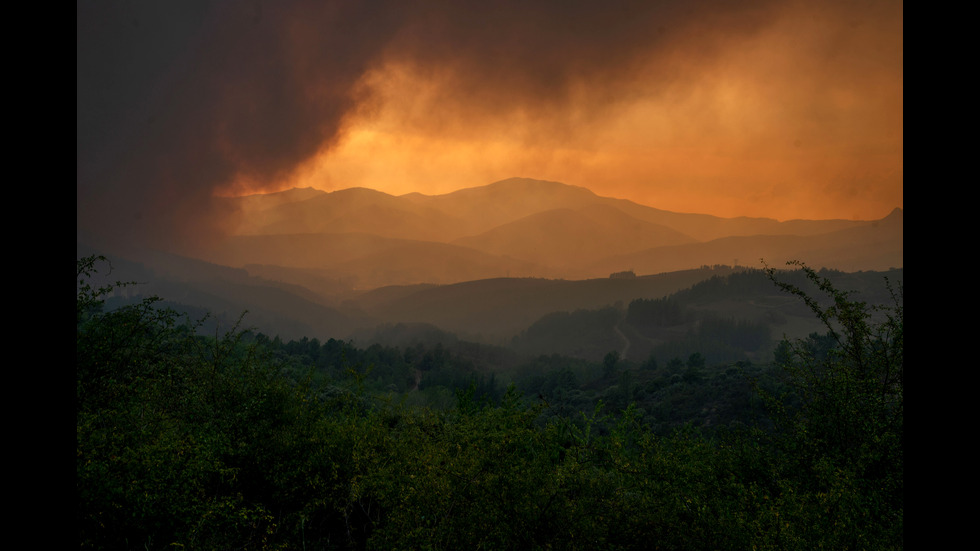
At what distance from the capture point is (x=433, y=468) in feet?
21.2

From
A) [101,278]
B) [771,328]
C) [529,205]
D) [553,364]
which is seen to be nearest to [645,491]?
[101,278]

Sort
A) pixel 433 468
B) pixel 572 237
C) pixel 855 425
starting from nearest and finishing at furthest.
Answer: pixel 433 468 < pixel 855 425 < pixel 572 237

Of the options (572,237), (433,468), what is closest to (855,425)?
(433,468)

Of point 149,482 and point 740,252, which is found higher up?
point 740,252

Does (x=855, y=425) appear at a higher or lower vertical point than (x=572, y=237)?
lower

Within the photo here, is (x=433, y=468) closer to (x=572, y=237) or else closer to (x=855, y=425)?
(x=855, y=425)

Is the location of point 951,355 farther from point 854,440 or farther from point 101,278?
point 101,278

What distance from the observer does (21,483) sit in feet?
3.99

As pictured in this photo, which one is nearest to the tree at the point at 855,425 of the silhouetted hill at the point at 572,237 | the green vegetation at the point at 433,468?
the green vegetation at the point at 433,468

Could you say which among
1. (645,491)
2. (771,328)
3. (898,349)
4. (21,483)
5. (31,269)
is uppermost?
(31,269)

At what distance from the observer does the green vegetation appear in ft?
19.1

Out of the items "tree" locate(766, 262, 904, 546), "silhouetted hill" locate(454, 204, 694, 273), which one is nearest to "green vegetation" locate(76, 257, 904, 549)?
"tree" locate(766, 262, 904, 546)

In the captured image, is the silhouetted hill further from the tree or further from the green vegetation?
the green vegetation

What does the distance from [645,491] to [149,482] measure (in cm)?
658
